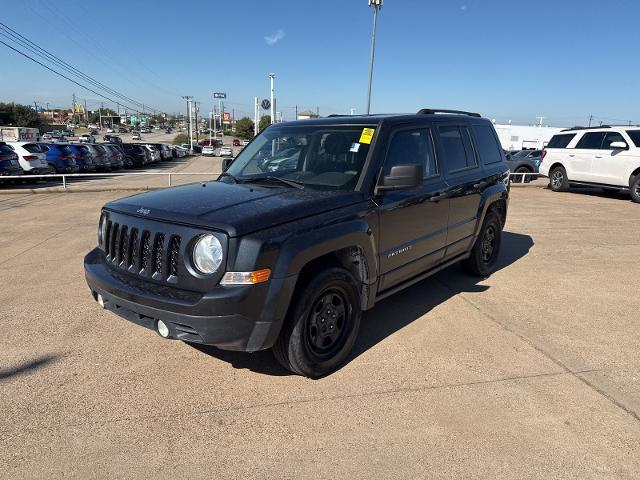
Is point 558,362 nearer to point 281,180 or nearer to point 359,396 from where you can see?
point 359,396

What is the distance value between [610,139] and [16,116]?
106999 mm

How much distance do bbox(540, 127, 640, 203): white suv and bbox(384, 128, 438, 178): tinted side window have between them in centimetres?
1042

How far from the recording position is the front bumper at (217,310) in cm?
268

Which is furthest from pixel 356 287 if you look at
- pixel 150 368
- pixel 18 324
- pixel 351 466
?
pixel 18 324

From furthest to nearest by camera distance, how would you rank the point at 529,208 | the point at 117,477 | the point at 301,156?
the point at 529,208 → the point at 301,156 → the point at 117,477

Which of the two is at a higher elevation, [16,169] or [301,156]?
[301,156]

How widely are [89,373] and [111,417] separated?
0.64 m

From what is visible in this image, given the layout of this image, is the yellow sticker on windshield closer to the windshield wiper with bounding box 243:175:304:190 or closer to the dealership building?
the windshield wiper with bounding box 243:175:304:190

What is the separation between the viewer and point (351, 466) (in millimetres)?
2459

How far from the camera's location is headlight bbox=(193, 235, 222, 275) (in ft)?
9.00

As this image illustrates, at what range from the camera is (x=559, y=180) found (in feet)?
47.3

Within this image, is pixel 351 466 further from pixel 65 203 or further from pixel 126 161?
pixel 126 161

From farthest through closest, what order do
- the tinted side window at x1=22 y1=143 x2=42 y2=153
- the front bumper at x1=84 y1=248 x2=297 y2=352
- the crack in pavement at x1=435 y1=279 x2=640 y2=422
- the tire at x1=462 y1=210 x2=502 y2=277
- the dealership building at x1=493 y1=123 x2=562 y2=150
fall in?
the dealership building at x1=493 y1=123 x2=562 y2=150 < the tinted side window at x1=22 y1=143 x2=42 y2=153 < the tire at x1=462 y1=210 x2=502 y2=277 < the crack in pavement at x1=435 y1=279 x2=640 y2=422 < the front bumper at x1=84 y1=248 x2=297 y2=352

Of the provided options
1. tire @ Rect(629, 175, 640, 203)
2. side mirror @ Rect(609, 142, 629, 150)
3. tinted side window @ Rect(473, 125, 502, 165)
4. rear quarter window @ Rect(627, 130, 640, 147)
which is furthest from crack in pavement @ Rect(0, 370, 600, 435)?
rear quarter window @ Rect(627, 130, 640, 147)
